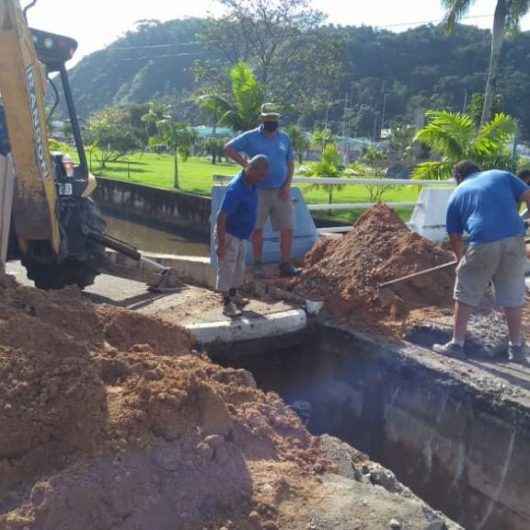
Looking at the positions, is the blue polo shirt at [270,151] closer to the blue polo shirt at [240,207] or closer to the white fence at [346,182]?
the white fence at [346,182]

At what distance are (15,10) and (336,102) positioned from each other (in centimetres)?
6378

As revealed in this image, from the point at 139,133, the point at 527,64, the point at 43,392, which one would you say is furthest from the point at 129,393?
the point at 527,64

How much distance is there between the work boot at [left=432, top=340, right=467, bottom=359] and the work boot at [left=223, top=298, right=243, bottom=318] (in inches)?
68.2

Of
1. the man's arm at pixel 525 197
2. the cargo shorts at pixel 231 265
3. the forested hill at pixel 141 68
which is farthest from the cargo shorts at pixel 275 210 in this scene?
the forested hill at pixel 141 68

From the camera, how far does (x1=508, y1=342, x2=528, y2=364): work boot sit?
530 centimetres

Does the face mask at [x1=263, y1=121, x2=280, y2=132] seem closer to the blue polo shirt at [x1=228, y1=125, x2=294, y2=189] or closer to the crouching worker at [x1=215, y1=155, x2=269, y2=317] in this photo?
the blue polo shirt at [x1=228, y1=125, x2=294, y2=189]

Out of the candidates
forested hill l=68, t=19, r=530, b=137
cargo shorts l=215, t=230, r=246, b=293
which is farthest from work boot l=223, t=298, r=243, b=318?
forested hill l=68, t=19, r=530, b=137

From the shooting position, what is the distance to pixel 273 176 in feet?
22.4

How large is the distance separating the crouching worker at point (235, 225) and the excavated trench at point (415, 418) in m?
0.60

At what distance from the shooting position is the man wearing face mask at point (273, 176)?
674cm

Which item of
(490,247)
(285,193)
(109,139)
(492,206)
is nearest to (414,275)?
(490,247)

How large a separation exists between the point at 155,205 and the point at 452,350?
1733cm

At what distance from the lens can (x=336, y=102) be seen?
6631 cm

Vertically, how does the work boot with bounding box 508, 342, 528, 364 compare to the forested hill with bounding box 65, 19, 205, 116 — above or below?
below
